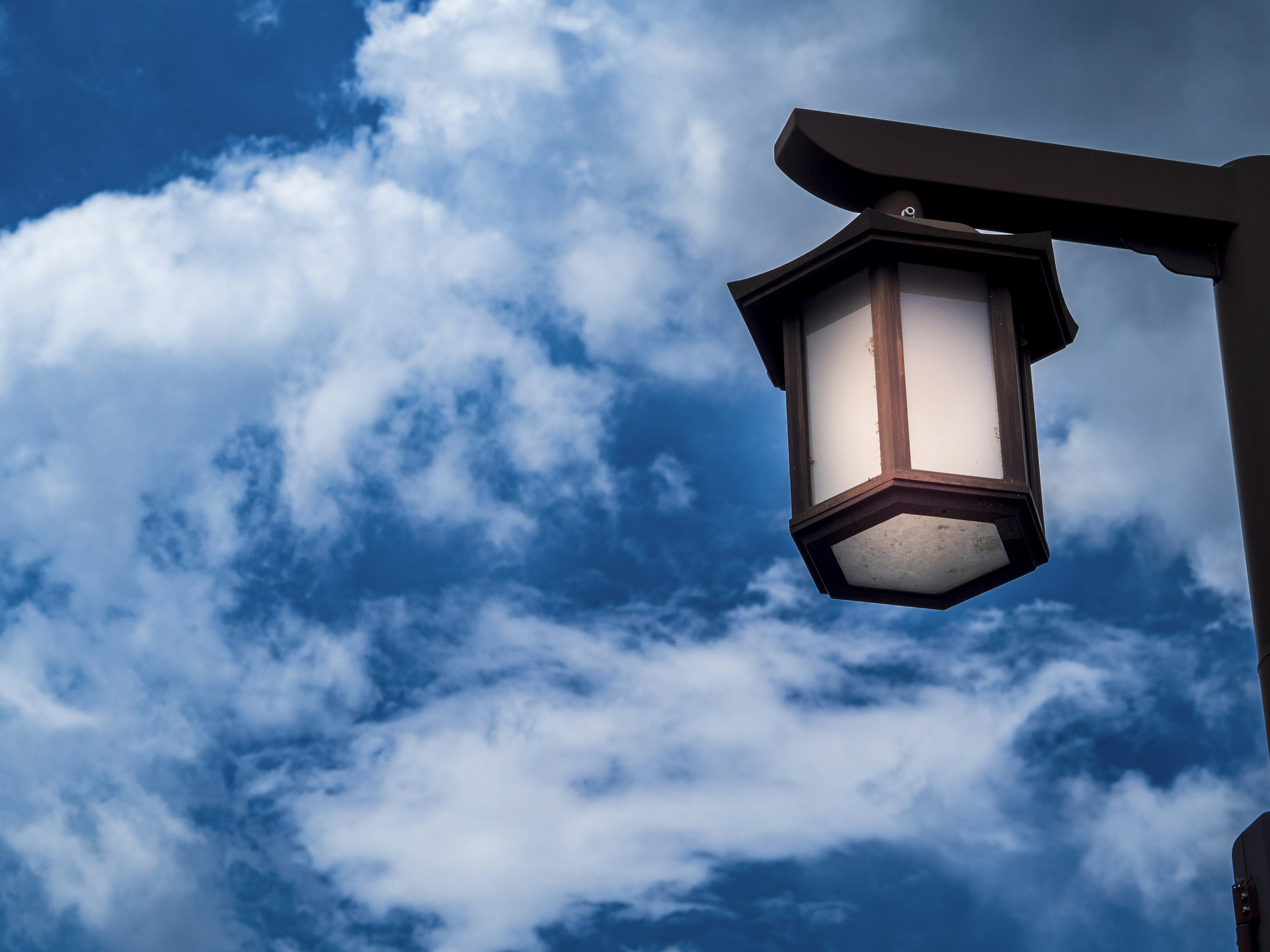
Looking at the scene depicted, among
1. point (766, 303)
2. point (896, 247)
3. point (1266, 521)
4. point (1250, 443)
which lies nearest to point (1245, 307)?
point (1250, 443)

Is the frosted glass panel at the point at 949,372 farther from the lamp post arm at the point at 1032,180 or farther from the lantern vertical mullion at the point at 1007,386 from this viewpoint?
the lamp post arm at the point at 1032,180

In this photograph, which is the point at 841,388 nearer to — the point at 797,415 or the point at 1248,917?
the point at 797,415

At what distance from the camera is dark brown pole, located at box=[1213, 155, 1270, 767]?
285 cm

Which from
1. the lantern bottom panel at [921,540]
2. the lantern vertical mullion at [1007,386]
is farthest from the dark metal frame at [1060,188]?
the lantern bottom panel at [921,540]

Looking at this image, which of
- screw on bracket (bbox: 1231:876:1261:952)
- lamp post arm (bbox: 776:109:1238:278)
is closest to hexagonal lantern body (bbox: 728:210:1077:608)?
lamp post arm (bbox: 776:109:1238:278)

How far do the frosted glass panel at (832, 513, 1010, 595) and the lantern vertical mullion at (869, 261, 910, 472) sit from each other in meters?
0.14

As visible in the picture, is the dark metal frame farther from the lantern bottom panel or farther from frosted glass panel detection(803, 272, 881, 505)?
the lantern bottom panel

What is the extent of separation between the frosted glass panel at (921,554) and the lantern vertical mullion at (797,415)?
15 centimetres

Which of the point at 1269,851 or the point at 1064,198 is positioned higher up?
the point at 1064,198

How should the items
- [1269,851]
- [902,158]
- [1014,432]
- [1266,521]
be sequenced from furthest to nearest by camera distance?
[902,158] → [1014,432] → [1266,521] → [1269,851]

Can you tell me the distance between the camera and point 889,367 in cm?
309

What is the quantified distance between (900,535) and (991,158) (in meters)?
0.92

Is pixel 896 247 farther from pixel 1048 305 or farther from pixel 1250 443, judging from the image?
pixel 1250 443

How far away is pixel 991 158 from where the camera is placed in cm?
327
